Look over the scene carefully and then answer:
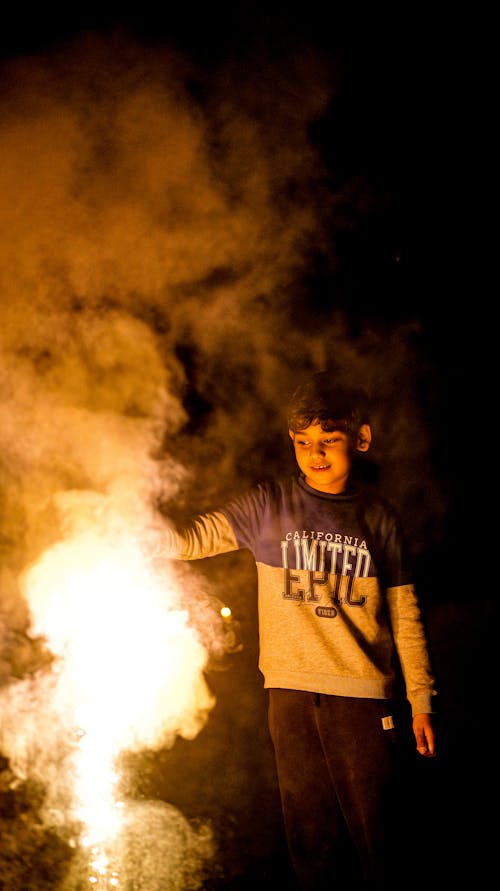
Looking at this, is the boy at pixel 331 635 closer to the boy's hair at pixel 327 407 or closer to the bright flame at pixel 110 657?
the boy's hair at pixel 327 407

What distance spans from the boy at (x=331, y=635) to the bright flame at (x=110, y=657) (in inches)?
25.7

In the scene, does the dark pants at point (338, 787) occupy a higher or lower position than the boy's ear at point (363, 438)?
lower

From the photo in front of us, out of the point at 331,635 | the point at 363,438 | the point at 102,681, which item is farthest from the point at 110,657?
the point at 363,438

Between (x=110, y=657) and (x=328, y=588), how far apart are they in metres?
1.22

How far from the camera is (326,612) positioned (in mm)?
2248

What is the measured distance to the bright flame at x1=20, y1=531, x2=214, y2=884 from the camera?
2828 mm

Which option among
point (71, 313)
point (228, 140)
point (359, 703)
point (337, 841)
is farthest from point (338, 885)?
point (228, 140)

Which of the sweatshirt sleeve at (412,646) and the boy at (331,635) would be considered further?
the sweatshirt sleeve at (412,646)

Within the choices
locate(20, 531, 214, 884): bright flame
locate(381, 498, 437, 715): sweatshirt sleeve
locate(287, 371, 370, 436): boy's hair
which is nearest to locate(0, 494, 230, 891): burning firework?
locate(20, 531, 214, 884): bright flame

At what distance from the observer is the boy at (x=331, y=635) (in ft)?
6.97

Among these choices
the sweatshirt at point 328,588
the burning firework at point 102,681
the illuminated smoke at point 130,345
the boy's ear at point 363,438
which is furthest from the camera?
the illuminated smoke at point 130,345

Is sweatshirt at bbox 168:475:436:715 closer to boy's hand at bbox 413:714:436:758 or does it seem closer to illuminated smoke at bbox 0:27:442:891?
boy's hand at bbox 413:714:436:758

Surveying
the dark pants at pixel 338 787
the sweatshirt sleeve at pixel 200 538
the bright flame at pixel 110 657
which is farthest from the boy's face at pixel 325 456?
the bright flame at pixel 110 657

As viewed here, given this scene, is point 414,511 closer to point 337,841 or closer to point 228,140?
point 337,841
